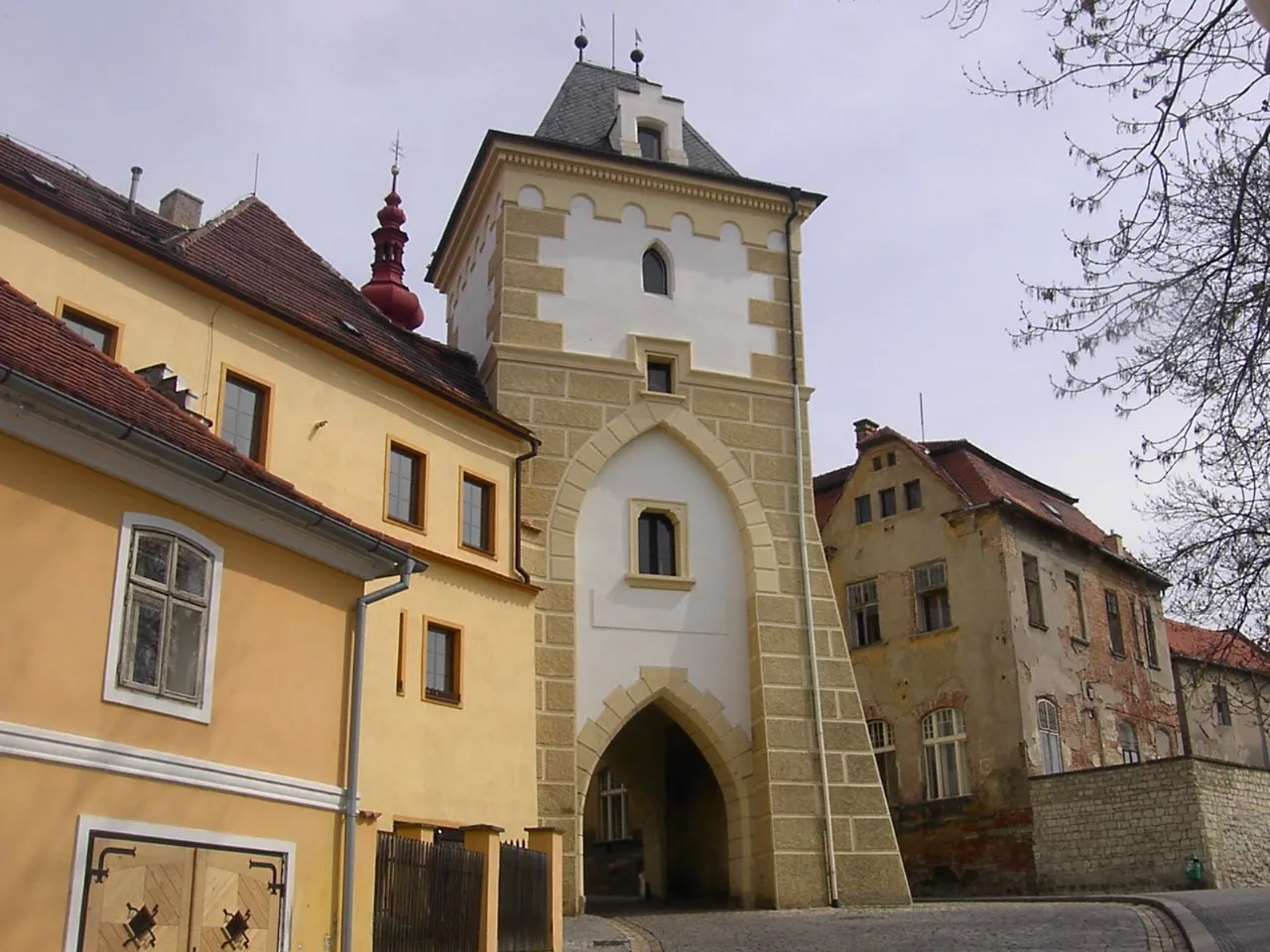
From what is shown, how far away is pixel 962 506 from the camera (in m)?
29.7

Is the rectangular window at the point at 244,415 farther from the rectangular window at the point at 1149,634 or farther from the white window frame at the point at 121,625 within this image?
the rectangular window at the point at 1149,634

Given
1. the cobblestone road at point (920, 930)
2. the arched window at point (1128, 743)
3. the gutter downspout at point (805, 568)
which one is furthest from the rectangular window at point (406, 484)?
the arched window at point (1128, 743)

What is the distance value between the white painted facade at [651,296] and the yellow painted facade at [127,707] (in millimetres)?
11890

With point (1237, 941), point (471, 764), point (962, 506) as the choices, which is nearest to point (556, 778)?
point (471, 764)

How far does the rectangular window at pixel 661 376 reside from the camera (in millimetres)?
22922

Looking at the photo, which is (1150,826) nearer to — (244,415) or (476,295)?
(476,295)

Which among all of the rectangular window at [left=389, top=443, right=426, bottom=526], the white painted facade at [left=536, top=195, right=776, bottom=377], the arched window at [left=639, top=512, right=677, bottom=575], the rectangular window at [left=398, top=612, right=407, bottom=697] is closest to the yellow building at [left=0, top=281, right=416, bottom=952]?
the rectangular window at [left=398, top=612, right=407, bottom=697]

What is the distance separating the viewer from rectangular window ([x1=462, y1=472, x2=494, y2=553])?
19.2 m

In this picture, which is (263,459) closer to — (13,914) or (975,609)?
(13,914)

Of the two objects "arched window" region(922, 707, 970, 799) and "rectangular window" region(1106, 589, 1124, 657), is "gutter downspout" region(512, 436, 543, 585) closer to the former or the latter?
"arched window" region(922, 707, 970, 799)

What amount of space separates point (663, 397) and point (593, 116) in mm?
6214

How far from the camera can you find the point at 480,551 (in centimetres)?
1906

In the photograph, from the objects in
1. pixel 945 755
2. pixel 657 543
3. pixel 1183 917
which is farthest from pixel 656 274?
pixel 1183 917

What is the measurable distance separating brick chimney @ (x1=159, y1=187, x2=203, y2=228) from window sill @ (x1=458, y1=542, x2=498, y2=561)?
686 cm
